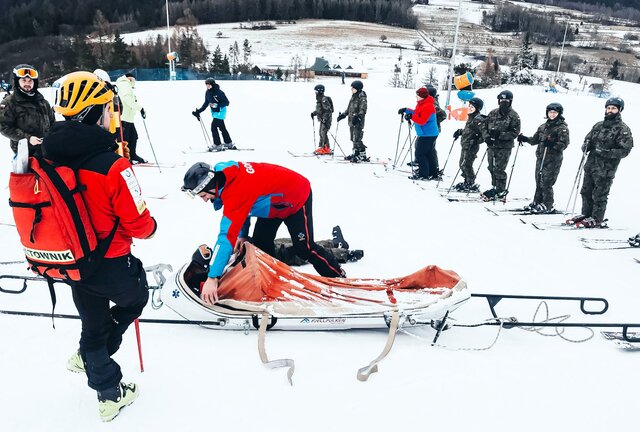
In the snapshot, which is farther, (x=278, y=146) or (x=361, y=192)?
(x=278, y=146)

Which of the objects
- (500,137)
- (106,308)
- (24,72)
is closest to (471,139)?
(500,137)

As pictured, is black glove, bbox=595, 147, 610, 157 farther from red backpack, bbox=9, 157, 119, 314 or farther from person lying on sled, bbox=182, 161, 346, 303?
red backpack, bbox=9, 157, 119, 314

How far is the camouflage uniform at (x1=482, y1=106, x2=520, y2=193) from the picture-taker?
23.6ft

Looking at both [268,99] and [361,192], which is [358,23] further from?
[361,192]

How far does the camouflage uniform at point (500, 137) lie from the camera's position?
7180mm

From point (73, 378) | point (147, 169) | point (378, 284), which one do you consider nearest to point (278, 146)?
point (147, 169)

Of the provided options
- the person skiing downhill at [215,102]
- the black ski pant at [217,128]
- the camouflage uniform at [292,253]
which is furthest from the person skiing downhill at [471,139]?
the black ski pant at [217,128]

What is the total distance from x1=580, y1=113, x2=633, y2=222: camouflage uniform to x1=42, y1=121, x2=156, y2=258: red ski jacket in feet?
19.7

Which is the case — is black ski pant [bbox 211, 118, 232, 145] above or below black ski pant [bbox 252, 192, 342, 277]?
below

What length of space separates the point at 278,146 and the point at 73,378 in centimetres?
1026

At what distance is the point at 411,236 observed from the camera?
573 centimetres

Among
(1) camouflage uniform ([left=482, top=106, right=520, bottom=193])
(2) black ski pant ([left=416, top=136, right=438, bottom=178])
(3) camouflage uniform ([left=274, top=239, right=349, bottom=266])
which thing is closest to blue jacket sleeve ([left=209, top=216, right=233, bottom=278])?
(3) camouflage uniform ([left=274, top=239, right=349, bottom=266])

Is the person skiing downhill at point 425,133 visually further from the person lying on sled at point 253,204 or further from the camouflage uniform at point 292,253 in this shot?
the person lying on sled at point 253,204

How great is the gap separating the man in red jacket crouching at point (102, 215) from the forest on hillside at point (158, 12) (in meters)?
88.4
